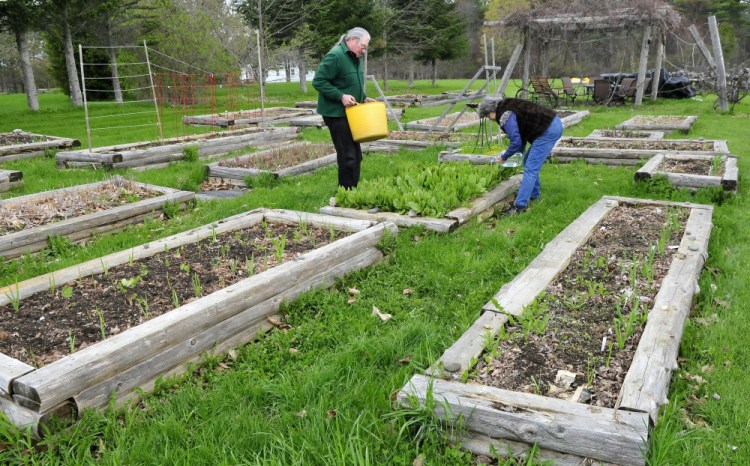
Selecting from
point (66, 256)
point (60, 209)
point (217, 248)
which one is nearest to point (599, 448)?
point (217, 248)

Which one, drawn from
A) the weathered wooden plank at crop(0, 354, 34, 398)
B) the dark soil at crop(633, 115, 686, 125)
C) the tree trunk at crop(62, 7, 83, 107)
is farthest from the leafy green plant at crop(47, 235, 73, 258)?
the tree trunk at crop(62, 7, 83, 107)

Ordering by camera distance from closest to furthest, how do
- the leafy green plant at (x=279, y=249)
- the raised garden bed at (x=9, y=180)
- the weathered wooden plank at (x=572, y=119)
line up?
the leafy green plant at (x=279, y=249), the raised garden bed at (x=9, y=180), the weathered wooden plank at (x=572, y=119)

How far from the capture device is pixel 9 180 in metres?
7.79

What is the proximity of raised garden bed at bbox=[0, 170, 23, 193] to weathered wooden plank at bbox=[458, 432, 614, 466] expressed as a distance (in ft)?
24.5

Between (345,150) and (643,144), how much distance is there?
5959mm

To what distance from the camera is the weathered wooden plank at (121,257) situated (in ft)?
12.4

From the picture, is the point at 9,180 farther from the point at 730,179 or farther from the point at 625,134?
the point at 625,134

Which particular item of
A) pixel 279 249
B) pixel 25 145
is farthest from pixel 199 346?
pixel 25 145

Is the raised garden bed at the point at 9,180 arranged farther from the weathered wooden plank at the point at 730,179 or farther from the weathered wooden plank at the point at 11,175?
the weathered wooden plank at the point at 730,179

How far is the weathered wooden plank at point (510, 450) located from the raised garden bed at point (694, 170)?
551cm

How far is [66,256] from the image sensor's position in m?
5.28

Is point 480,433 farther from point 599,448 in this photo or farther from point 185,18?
point 185,18

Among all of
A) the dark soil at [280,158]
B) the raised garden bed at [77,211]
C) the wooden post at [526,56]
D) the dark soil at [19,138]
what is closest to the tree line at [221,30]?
the wooden post at [526,56]

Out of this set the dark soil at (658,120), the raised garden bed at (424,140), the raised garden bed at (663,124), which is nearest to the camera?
the raised garden bed at (424,140)
